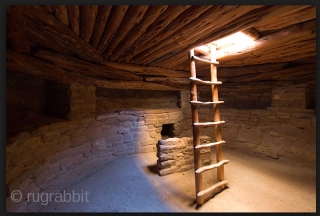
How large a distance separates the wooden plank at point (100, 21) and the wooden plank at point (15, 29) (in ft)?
2.17

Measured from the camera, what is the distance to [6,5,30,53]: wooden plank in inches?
53.1

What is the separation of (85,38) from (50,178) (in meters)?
2.28

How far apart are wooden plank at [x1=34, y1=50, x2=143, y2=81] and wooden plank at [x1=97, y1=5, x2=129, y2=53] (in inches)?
24.9

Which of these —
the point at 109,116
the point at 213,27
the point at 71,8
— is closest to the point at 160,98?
the point at 109,116

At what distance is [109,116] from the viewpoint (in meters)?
3.77

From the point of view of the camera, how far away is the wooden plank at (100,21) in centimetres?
146

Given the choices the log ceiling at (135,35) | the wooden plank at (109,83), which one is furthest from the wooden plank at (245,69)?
the wooden plank at (109,83)

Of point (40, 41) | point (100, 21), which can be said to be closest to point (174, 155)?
point (100, 21)

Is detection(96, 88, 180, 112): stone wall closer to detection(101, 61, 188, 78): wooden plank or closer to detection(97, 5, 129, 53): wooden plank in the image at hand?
detection(101, 61, 188, 78): wooden plank

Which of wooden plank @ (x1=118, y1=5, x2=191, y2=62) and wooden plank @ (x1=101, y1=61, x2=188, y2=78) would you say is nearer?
wooden plank @ (x1=118, y1=5, x2=191, y2=62)

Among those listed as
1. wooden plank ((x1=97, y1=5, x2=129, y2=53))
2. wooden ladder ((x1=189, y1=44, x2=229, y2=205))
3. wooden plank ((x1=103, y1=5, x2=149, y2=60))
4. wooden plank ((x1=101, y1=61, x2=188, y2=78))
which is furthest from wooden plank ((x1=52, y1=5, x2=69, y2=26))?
wooden ladder ((x1=189, y1=44, x2=229, y2=205))

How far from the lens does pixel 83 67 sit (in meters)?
2.71

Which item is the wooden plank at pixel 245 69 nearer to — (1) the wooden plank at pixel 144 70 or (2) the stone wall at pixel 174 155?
(1) the wooden plank at pixel 144 70

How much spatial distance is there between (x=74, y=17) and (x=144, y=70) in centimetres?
201
